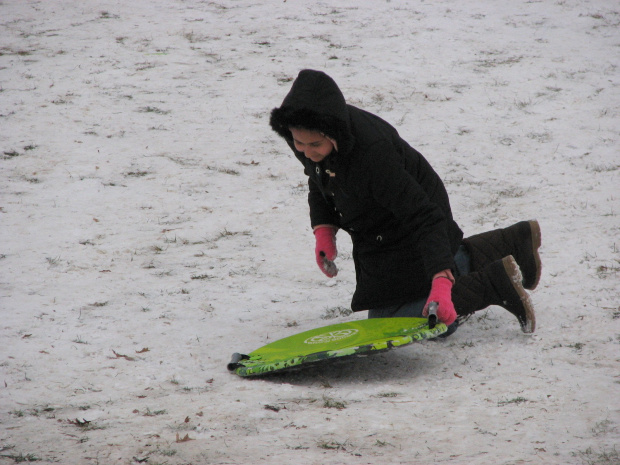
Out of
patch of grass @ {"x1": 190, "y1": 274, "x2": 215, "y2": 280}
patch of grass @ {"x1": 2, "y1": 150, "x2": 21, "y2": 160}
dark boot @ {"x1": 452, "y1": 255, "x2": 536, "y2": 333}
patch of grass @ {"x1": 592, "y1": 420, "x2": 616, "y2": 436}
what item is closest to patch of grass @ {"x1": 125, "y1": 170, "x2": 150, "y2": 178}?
patch of grass @ {"x1": 2, "y1": 150, "x2": 21, "y2": 160}

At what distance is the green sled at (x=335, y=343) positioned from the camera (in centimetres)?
299

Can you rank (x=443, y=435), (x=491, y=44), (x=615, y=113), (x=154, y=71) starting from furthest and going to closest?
1. (x=491, y=44)
2. (x=154, y=71)
3. (x=615, y=113)
4. (x=443, y=435)

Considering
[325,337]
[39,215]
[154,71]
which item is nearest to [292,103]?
[325,337]

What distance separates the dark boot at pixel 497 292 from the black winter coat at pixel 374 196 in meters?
0.21

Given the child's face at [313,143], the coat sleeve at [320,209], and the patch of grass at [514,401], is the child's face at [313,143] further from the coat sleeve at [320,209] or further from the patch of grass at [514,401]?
the patch of grass at [514,401]

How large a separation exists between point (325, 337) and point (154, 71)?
5.65 meters

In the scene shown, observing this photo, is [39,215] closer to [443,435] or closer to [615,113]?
→ [443,435]

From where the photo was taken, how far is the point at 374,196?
3162 mm

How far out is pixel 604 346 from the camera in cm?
325

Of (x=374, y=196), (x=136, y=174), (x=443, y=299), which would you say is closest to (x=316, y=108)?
(x=374, y=196)

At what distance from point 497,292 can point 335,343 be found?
0.92 meters

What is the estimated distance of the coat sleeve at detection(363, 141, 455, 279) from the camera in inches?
120

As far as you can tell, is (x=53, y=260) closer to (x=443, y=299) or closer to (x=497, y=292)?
(x=443, y=299)

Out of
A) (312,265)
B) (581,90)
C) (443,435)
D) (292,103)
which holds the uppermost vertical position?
(292,103)
